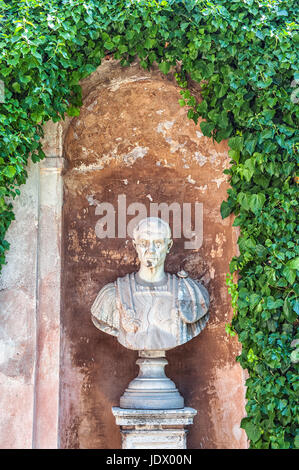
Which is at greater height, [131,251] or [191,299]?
[131,251]

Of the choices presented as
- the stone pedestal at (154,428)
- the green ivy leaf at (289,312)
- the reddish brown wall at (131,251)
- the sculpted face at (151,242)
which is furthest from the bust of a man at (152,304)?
the green ivy leaf at (289,312)

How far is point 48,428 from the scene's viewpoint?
504 centimetres

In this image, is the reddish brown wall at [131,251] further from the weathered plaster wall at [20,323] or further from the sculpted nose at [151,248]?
the sculpted nose at [151,248]

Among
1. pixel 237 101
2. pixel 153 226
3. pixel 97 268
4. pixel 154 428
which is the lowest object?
pixel 154 428

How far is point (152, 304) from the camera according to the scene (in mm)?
5152

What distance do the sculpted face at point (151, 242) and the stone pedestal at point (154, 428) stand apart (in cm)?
105

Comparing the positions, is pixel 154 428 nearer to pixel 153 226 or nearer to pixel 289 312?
pixel 289 312

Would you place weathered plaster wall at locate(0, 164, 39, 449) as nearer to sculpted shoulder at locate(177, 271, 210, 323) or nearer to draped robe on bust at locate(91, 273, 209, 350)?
draped robe on bust at locate(91, 273, 209, 350)

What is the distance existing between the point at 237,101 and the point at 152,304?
61.6 inches

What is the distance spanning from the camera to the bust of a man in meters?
5.09

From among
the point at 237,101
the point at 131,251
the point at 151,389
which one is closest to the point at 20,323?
the point at 151,389

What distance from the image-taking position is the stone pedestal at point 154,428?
4.78 m

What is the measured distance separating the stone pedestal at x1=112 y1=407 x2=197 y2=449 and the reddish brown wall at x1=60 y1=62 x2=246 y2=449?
615 millimetres

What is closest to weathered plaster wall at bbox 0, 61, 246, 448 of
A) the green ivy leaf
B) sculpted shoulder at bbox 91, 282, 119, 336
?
sculpted shoulder at bbox 91, 282, 119, 336
